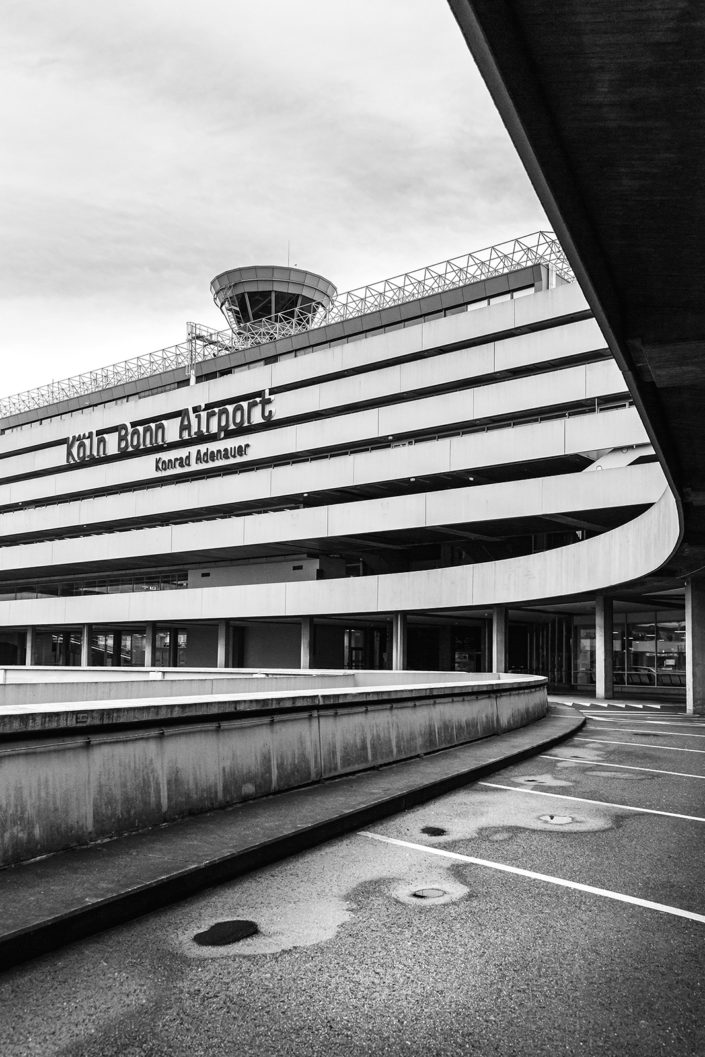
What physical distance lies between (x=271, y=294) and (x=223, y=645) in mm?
25320

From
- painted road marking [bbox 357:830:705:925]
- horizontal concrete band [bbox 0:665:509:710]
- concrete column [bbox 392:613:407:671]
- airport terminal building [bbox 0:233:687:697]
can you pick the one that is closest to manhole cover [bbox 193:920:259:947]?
painted road marking [bbox 357:830:705:925]

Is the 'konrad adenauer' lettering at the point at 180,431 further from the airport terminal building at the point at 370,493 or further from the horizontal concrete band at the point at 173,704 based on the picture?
the horizontal concrete band at the point at 173,704

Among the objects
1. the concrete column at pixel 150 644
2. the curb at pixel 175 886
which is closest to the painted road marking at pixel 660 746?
the curb at pixel 175 886

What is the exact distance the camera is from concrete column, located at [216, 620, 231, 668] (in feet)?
166

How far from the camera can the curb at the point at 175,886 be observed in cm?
479

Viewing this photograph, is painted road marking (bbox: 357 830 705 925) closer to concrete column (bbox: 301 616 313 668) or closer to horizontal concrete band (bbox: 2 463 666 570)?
horizontal concrete band (bbox: 2 463 666 570)

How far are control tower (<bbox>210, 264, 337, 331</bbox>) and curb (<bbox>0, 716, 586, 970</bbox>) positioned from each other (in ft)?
176

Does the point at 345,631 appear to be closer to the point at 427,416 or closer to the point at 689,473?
the point at 427,416

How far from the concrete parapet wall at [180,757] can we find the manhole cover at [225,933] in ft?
5.47

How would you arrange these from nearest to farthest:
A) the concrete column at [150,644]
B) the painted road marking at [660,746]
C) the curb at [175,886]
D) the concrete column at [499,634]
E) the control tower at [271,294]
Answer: the curb at [175,886]
the painted road marking at [660,746]
the concrete column at [499,634]
the concrete column at [150,644]
the control tower at [271,294]

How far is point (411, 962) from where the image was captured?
488 cm

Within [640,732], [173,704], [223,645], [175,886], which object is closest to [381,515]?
[223,645]

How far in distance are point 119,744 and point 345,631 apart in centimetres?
4881

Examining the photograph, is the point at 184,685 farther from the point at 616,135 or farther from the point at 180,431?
the point at 180,431
